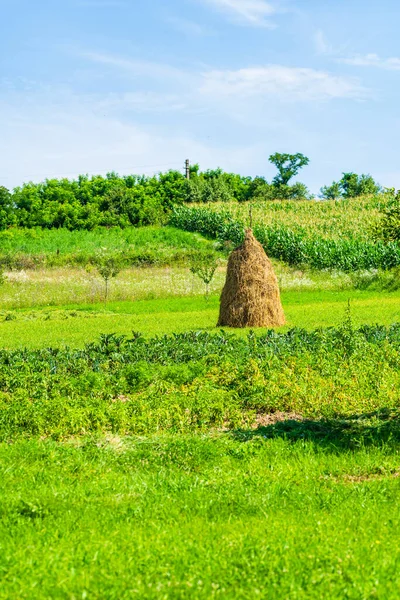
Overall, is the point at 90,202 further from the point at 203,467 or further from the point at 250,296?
the point at 203,467

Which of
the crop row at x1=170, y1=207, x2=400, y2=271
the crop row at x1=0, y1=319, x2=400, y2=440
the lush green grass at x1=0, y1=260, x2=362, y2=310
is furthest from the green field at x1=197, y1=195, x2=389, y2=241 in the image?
the crop row at x1=0, y1=319, x2=400, y2=440

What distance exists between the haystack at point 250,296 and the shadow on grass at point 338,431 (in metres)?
12.2

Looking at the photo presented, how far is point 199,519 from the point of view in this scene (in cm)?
627

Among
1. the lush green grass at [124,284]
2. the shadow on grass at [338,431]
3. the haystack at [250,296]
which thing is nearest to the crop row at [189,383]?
the shadow on grass at [338,431]

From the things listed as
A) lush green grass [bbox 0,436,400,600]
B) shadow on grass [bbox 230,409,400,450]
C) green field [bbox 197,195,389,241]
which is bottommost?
lush green grass [bbox 0,436,400,600]

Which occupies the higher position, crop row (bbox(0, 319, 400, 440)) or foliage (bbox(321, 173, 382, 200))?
foliage (bbox(321, 173, 382, 200))

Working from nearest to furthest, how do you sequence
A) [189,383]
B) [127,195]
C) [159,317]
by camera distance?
1. [189,383]
2. [159,317]
3. [127,195]

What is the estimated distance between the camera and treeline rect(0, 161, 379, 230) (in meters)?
74.6

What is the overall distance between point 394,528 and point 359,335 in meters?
10.0

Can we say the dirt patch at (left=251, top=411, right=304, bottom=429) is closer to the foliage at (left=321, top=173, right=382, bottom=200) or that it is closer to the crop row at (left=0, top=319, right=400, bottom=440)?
the crop row at (left=0, top=319, right=400, bottom=440)

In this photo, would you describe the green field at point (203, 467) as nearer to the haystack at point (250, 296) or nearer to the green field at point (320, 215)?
the haystack at point (250, 296)

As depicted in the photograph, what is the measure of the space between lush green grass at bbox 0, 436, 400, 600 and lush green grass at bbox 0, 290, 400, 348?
380 inches

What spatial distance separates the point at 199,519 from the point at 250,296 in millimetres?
16441

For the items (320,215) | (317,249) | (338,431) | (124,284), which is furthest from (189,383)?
(320,215)
